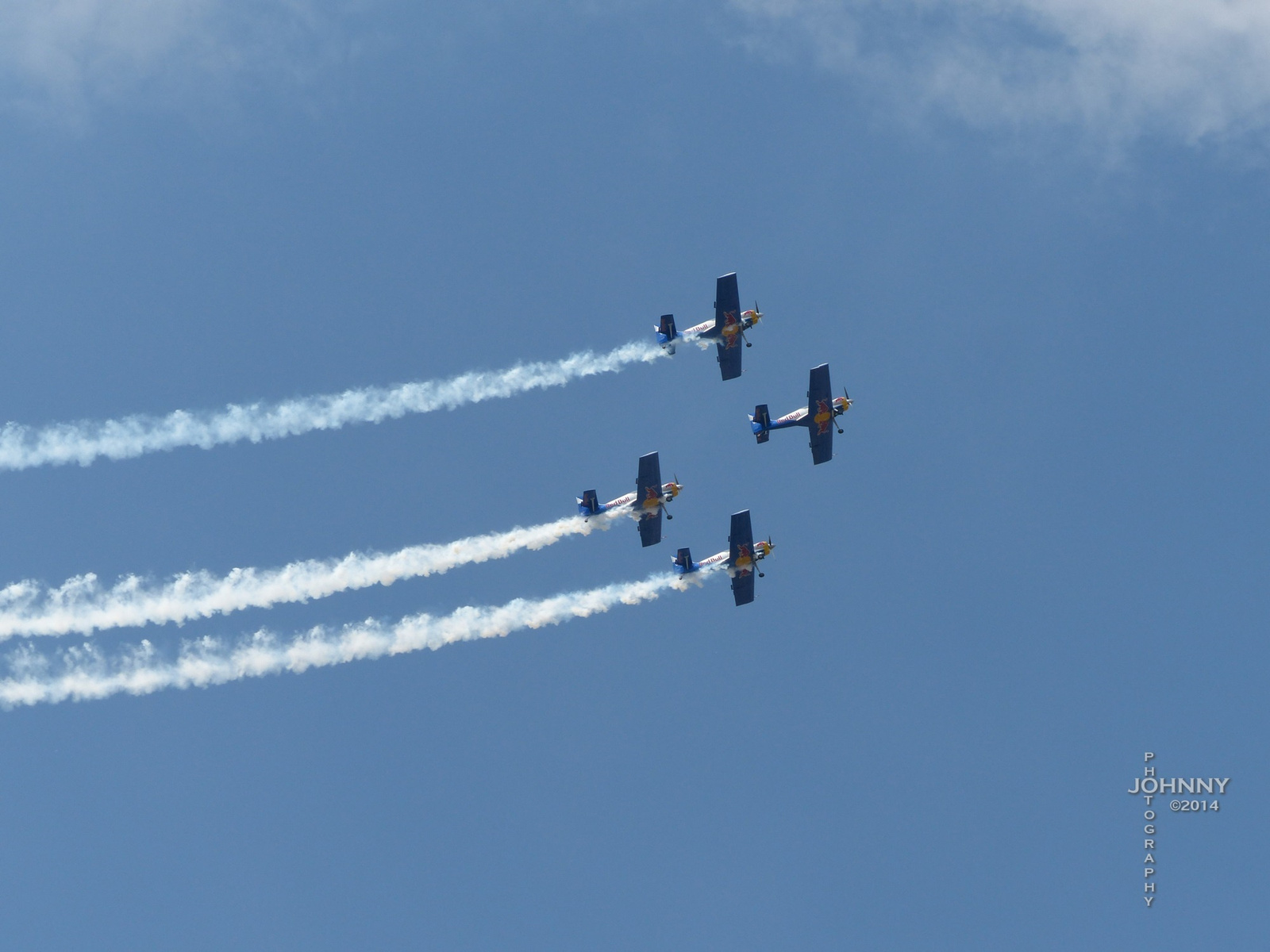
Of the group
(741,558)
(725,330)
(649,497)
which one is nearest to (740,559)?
(741,558)

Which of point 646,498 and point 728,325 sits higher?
point 728,325

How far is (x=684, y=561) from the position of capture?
3098 inches

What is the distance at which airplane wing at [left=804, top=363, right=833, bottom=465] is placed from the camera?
78.3 meters

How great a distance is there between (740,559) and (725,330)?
1339 centimetres

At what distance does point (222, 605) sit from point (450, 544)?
1281 centimetres

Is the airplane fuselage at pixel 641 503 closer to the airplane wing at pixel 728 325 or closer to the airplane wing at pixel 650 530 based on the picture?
the airplane wing at pixel 650 530

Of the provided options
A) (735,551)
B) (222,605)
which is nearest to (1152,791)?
(735,551)

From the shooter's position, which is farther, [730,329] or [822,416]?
[822,416]

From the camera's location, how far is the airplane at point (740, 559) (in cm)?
7869

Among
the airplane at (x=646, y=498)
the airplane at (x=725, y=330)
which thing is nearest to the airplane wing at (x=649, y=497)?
the airplane at (x=646, y=498)

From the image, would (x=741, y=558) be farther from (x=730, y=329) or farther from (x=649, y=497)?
(x=730, y=329)

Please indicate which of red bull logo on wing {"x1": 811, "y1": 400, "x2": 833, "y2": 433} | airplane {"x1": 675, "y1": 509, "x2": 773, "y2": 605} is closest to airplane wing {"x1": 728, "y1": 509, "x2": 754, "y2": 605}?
airplane {"x1": 675, "y1": 509, "x2": 773, "y2": 605}

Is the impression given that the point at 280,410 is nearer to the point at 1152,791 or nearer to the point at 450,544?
the point at 450,544

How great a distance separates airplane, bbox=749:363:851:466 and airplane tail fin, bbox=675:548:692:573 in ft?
26.0
